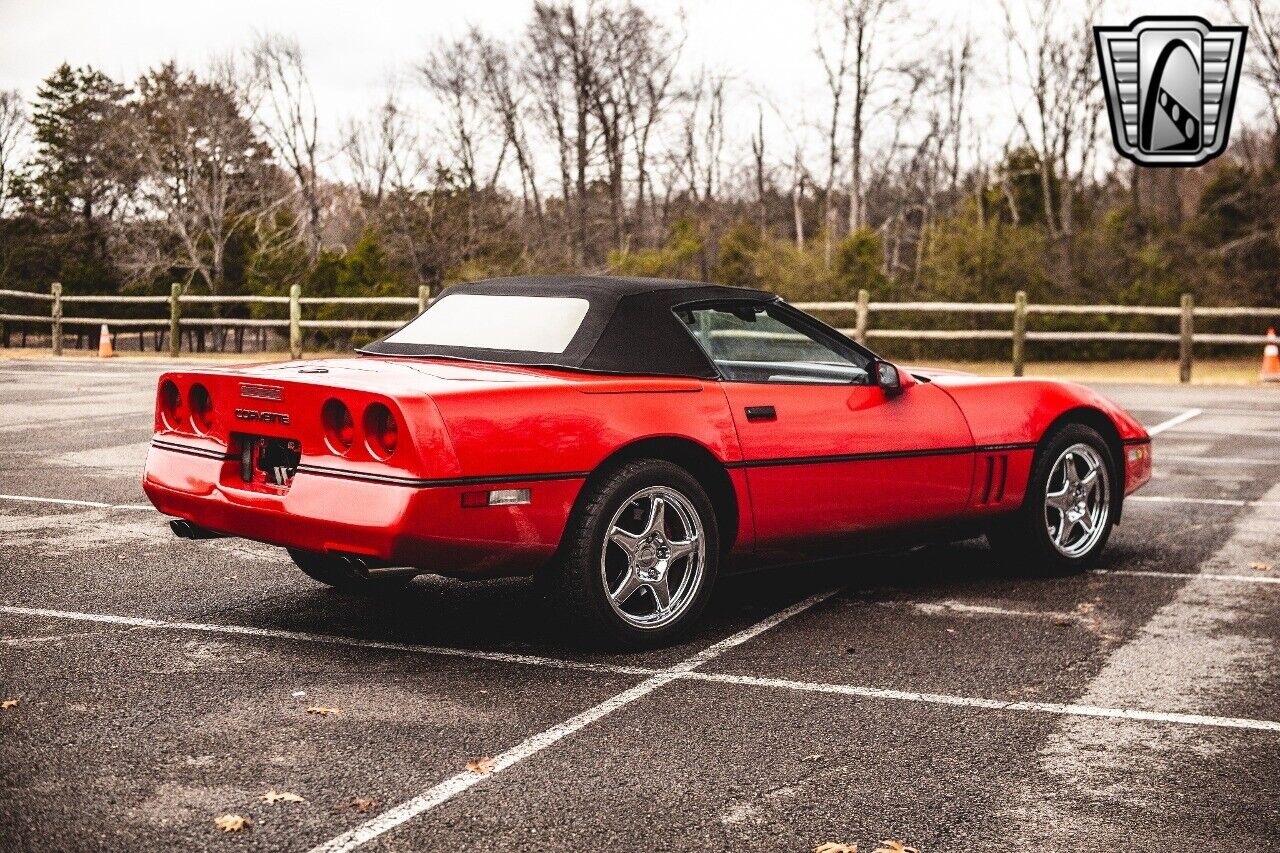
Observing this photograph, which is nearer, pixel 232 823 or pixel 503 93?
pixel 232 823

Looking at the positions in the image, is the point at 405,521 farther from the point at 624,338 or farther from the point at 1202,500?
the point at 1202,500

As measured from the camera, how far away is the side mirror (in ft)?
19.3

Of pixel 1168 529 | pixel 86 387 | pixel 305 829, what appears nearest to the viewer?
pixel 305 829

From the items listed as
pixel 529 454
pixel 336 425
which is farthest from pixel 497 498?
pixel 336 425

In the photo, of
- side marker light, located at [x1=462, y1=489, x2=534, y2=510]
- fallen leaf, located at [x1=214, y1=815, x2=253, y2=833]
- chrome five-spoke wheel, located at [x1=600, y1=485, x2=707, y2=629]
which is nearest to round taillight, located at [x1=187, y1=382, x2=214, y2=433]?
side marker light, located at [x1=462, y1=489, x2=534, y2=510]

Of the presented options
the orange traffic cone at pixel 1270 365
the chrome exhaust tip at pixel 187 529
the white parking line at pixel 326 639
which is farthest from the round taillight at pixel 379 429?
the orange traffic cone at pixel 1270 365

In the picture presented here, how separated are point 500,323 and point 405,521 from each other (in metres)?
1.33

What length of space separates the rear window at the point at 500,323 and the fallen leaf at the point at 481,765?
6.11 feet

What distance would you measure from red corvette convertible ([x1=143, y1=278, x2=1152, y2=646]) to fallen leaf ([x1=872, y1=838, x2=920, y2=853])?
70.2 inches

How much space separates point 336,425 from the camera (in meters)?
4.78

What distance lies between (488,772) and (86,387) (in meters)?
15.2

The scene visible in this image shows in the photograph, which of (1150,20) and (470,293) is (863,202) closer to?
(1150,20)

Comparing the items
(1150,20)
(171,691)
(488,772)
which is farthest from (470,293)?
(1150,20)

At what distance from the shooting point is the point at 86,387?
1755cm
